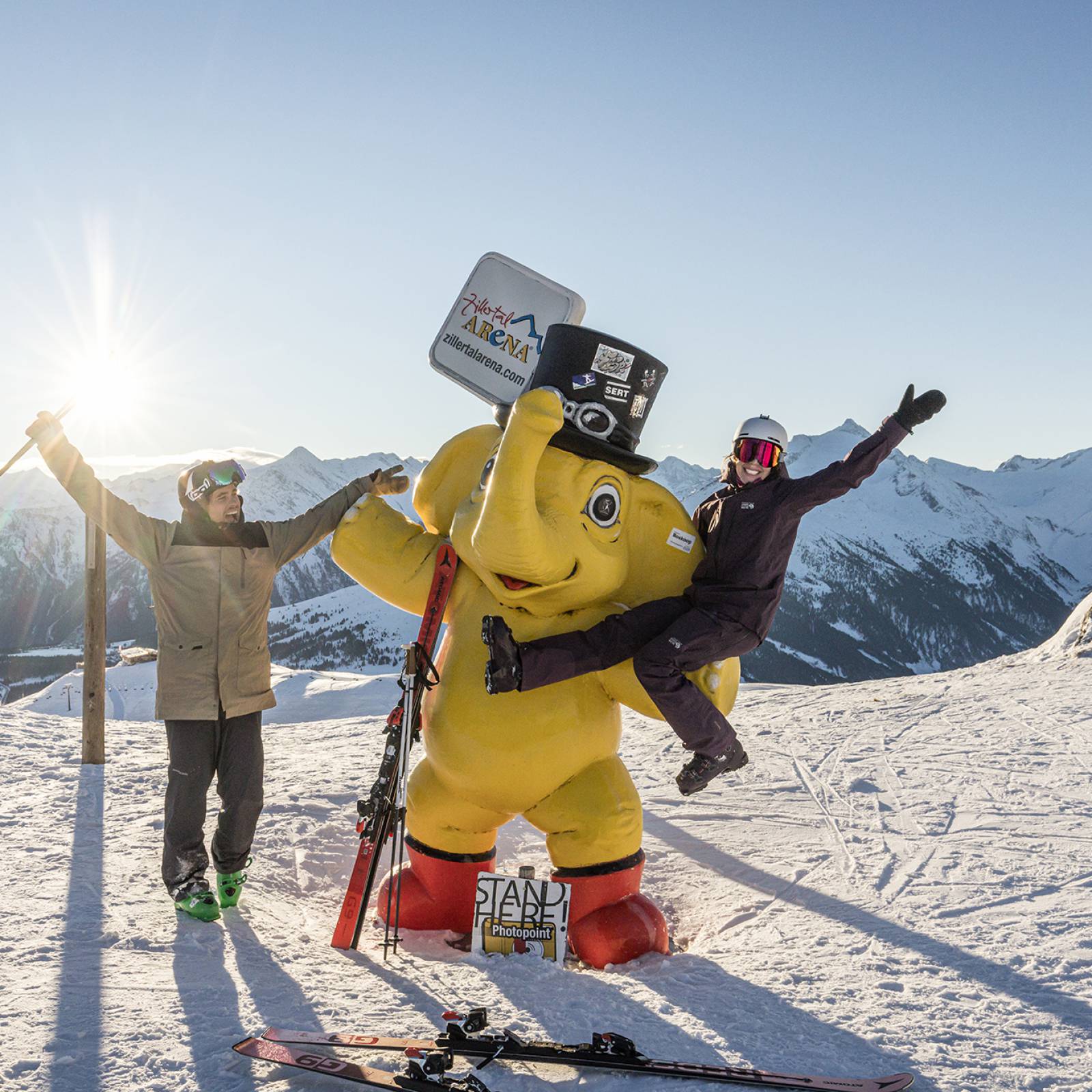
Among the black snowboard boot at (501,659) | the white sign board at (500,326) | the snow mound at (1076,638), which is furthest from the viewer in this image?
the snow mound at (1076,638)

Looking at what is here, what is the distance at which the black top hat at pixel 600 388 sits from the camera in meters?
4.00

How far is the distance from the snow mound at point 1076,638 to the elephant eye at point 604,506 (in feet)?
28.6

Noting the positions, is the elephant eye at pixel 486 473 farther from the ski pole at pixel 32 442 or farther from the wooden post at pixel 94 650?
the wooden post at pixel 94 650

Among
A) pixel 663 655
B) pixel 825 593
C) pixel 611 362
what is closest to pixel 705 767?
pixel 663 655

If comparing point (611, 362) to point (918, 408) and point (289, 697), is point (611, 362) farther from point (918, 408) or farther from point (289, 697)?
point (289, 697)

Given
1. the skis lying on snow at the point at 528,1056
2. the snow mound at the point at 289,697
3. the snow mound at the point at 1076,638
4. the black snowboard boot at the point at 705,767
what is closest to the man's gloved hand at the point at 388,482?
the black snowboard boot at the point at 705,767

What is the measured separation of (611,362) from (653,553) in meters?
0.85

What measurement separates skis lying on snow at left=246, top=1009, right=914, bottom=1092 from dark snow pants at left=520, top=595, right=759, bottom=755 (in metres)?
1.32

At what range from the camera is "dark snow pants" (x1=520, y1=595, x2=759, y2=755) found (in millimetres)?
3697

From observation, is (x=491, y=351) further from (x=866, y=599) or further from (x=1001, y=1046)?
(x=866, y=599)

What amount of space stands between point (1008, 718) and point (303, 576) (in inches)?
6623

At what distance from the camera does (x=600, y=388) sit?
405 cm

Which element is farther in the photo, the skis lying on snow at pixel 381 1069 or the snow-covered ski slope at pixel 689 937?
the snow-covered ski slope at pixel 689 937

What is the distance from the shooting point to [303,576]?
16925cm
